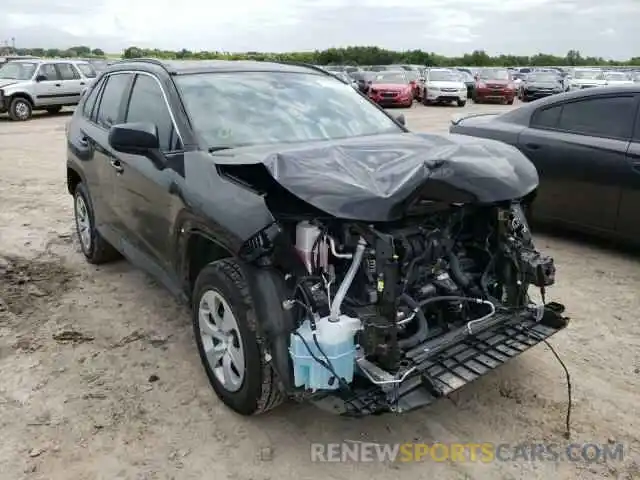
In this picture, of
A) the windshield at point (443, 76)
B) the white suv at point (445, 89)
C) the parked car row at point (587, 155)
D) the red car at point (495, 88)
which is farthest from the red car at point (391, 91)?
the parked car row at point (587, 155)

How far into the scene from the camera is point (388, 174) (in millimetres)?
2805

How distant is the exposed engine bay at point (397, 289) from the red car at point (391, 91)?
69.3 ft

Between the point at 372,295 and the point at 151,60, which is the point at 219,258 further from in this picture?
the point at 151,60

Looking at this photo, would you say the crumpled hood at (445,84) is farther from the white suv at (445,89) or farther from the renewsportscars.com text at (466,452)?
the renewsportscars.com text at (466,452)

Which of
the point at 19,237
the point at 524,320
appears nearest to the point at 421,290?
the point at 524,320

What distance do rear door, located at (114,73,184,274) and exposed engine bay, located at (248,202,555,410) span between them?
3.76 ft

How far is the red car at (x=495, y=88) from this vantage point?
26.6 metres

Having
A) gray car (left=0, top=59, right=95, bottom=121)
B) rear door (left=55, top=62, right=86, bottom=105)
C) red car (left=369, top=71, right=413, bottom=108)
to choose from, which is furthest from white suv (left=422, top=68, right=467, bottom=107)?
rear door (left=55, top=62, right=86, bottom=105)

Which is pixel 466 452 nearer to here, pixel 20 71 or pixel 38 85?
pixel 38 85

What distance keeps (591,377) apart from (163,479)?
2.48 m

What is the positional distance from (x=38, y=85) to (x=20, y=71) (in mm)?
860

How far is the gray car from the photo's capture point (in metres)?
18.3

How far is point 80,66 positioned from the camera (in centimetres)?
2020

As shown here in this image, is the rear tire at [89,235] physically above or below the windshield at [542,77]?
below
